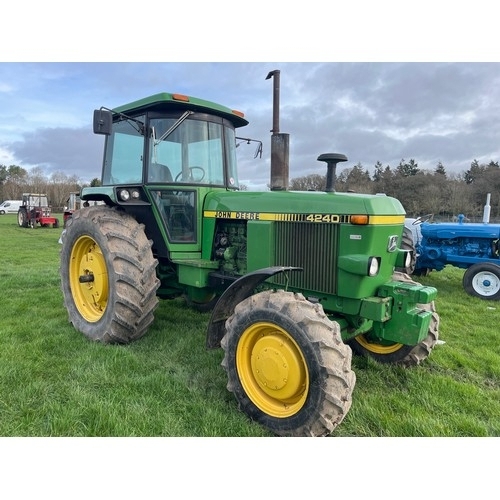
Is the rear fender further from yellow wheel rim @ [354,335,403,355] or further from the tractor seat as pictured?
the tractor seat

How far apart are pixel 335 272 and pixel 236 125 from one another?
8.36 feet

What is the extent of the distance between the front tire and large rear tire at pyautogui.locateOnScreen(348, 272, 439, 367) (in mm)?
4374

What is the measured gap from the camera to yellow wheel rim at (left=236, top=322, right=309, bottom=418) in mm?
2977

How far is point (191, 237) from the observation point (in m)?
4.66

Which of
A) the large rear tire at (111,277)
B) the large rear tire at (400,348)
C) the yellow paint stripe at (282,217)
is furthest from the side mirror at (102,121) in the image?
the large rear tire at (400,348)

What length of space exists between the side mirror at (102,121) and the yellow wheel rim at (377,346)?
339 centimetres

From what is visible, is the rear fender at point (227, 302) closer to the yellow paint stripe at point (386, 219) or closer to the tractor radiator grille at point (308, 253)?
the tractor radiator grille at point (308, 253)

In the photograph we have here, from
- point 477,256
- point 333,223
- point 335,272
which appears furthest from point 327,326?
point 477,256

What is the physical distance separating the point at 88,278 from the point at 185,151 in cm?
191

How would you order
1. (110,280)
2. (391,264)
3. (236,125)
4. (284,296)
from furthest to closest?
1. (236,125)
2. (110,280)
3. (391,264)
4. (284,296)

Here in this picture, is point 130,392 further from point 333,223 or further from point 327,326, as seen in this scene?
point 333,223

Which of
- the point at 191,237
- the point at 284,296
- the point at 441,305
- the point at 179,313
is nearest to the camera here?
the point at 284,296

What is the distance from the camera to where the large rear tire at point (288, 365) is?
9.11ft

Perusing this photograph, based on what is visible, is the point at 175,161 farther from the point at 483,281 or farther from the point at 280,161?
the point at 483,281
